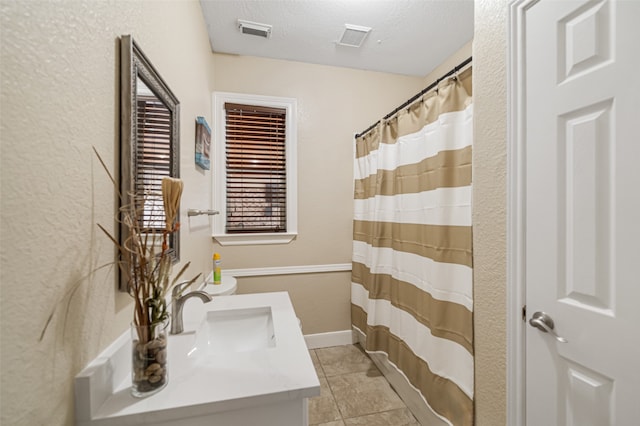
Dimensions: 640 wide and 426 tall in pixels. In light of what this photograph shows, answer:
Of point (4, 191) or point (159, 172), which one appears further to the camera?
point (159, 172)

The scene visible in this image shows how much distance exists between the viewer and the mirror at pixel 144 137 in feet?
2.65

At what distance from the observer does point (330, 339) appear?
2.59m

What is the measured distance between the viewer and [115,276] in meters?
0.78

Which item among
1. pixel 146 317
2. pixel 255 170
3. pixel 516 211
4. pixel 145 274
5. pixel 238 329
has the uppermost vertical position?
pixel 255 170

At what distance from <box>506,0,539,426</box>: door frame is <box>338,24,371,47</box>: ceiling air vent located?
126 centimetres

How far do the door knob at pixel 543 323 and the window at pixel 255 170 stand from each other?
184 cm

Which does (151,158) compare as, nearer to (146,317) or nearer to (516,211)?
(146,317)

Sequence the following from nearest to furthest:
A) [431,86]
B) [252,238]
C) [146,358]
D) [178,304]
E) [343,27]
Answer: [146,358]
[178,304]
[431,86]
[343,27]
[252,238]

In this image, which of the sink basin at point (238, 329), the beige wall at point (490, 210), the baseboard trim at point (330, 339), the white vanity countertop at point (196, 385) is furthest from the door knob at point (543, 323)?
A: the baseboard trim at point (330, 339)

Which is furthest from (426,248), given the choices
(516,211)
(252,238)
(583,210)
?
(252,238)

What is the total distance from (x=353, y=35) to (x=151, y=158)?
184cm

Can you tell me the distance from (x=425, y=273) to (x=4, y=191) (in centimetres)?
164

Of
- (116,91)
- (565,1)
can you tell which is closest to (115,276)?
(116,91)

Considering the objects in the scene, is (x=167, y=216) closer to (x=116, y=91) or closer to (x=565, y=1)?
(x=116, y=91)
